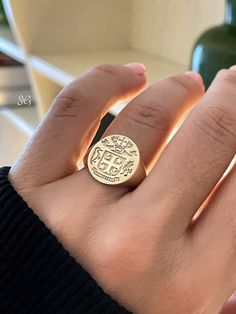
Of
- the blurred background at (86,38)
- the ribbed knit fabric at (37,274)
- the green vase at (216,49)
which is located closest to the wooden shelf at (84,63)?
the blurred background at (86,38)

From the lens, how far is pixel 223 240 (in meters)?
0.33

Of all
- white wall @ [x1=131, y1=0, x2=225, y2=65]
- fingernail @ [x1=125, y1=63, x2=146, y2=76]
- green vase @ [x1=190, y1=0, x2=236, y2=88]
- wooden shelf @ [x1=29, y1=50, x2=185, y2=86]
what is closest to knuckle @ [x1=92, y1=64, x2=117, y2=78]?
fingernail @ [x1=125, y1=63, x2=146, y2=76]

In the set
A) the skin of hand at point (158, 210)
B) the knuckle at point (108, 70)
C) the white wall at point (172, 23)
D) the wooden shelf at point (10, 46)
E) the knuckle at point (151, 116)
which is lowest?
the wooden shelf at point (10, 46)

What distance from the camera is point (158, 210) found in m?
0.33

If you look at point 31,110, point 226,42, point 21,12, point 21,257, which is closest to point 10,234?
point 21,257

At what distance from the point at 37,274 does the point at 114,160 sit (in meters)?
0.09

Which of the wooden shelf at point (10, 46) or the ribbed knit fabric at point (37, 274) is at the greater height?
the ribbed knit fabric at point (37, 274)

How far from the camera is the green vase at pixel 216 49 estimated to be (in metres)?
0.70

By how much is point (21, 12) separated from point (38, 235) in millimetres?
953

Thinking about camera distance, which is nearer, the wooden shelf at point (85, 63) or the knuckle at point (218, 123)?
the knuckle at point (218, 123)

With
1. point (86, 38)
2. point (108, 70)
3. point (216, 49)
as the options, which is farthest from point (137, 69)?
point (86, 38)

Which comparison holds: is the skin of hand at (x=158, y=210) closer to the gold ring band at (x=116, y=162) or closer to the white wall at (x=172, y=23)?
the gold ring band at (x=116, y=162)

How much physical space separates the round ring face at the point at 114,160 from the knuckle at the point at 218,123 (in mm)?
49

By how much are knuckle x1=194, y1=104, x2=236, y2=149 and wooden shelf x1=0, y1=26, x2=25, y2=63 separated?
3.18ft
